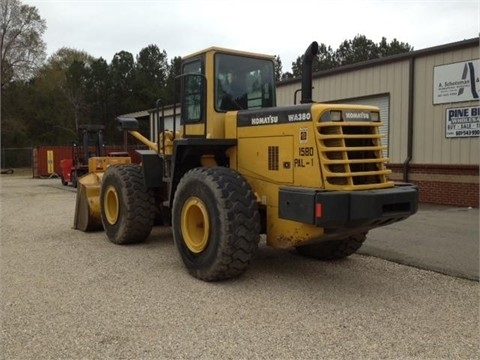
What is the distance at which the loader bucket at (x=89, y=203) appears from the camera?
378 inches

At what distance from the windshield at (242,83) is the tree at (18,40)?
168 ft

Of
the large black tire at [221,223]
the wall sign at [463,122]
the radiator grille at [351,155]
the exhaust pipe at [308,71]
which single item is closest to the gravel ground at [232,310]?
the large black tire at [221,223]

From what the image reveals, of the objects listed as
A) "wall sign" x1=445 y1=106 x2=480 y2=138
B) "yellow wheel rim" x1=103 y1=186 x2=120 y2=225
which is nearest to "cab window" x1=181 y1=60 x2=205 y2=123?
"yellow wheel rim" x1=103 y1=186 x2=120 y2=225

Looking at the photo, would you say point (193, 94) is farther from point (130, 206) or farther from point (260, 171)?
point (130, 206)

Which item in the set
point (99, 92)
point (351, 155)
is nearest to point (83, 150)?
point (351, 155)

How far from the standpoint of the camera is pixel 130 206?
26.3ft

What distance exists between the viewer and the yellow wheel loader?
5.50 meters

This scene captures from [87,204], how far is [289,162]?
16.7 feet

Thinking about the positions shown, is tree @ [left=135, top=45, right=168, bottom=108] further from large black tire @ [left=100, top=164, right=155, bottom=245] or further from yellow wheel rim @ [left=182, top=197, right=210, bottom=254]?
yellow wheel rim @ [left=182, top=197, right=210, bottom=254]

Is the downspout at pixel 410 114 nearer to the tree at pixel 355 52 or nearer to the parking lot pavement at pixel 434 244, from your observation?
the parking lot pavement at pixel 434 244

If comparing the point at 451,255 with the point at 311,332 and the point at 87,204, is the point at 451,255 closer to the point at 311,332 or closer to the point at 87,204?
the point at 311,332

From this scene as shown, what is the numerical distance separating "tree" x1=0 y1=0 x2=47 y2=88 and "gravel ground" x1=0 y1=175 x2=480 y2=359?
A: 5042cm

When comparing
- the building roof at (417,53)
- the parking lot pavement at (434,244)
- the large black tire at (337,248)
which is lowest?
the parking lot pavement at (434,244)

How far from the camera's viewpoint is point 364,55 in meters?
65.3
